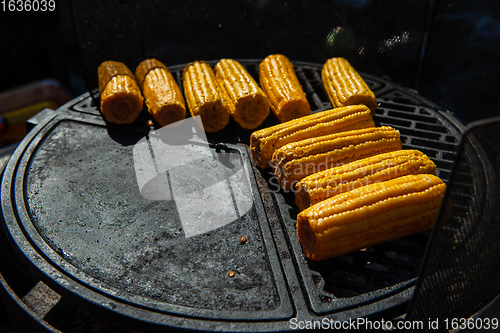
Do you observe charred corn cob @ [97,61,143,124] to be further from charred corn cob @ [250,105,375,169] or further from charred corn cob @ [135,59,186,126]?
charred corn cob @ [250,105,375,169]

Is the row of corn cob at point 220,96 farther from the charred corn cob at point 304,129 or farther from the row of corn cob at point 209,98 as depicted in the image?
the charred corn cob at point 304,129

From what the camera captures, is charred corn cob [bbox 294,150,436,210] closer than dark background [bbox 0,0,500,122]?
Yes

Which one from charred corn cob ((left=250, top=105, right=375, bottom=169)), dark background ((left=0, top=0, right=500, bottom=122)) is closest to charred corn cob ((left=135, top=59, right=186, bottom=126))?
charred corn cob ((left=250, top=105, right=375, bottom=169))

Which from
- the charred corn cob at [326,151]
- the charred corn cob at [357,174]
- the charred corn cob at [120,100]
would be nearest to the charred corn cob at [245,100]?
the charred corn cob at [326,151]

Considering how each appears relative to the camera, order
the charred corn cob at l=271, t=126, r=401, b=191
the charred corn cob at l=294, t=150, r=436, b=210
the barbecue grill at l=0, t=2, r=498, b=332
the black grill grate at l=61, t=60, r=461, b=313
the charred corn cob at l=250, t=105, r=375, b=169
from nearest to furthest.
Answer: the barbecue grill at l=0, t=2, r=498, b=332
the black grill grate at l=61, t=60, r=461, b=313
the charred corn cob at l=294, t=150, r=436, b=210
the charred corn cob at l=271, t=126, r=401, b=191
the charred corn cob at l=250, t=105, r=375, b=169

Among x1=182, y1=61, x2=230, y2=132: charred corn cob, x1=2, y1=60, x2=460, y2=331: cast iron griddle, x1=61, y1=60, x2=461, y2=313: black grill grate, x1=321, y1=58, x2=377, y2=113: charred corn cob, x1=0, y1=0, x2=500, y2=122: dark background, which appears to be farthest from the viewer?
x1=0, y1=0, x2=500, y2=122: dark background

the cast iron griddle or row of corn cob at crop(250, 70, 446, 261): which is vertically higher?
row of corn cob at crop(250, 70, 446, 261)

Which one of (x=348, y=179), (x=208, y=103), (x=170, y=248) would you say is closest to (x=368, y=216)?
(x=348, y=179)
